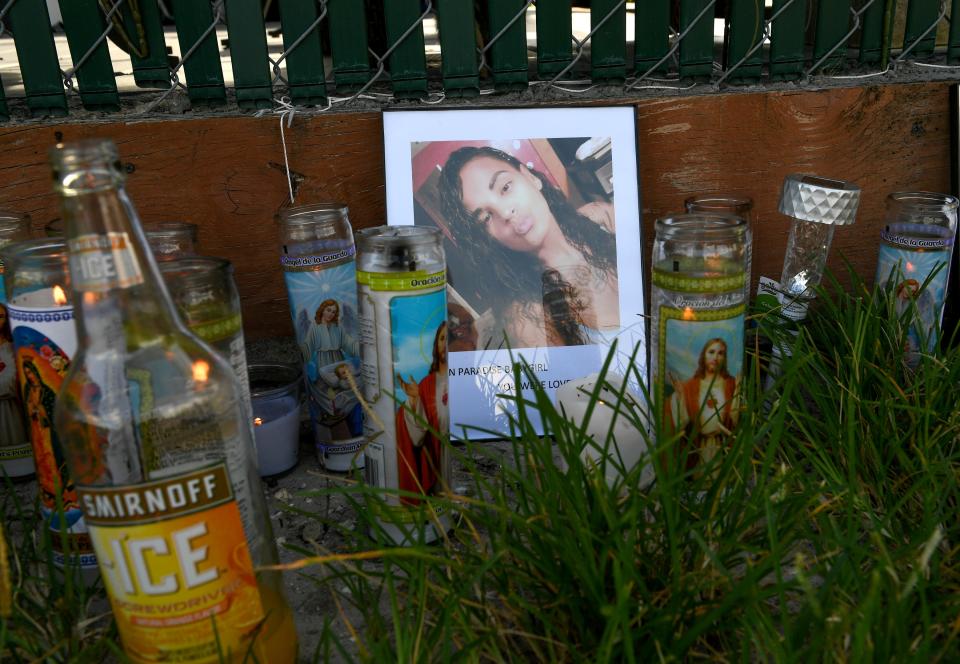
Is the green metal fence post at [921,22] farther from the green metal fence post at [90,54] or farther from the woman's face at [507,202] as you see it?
the green metal fence post at [90,54]

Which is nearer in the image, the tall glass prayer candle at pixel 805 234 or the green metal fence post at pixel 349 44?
the tall glass prayer candle at pixel 805 234

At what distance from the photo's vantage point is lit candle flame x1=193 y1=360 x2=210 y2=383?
0.72 meters

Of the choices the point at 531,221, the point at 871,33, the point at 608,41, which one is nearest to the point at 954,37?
the point at 871,33

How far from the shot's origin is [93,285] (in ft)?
2.18

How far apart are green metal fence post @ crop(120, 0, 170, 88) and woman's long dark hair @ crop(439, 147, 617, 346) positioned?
526 mm

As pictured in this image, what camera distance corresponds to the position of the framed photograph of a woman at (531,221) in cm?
138

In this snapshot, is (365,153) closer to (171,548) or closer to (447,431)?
(447,431)

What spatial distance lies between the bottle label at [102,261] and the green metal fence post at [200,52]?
32.7 inches

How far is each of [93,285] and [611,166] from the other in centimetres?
96

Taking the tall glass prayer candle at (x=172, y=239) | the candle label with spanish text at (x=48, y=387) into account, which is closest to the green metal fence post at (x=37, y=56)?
the tall glass prayer candle at (x=172, y=239)

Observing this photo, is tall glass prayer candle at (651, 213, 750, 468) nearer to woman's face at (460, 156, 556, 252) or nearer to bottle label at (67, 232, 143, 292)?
woman's face at (460, 156, 556, 252)

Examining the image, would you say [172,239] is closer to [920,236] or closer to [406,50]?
[406,50]

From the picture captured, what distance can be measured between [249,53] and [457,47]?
358mm

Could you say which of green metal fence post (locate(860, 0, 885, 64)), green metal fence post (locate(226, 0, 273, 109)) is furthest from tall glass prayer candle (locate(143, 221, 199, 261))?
green metal fence post (locate(860, 0, 885, 64))
